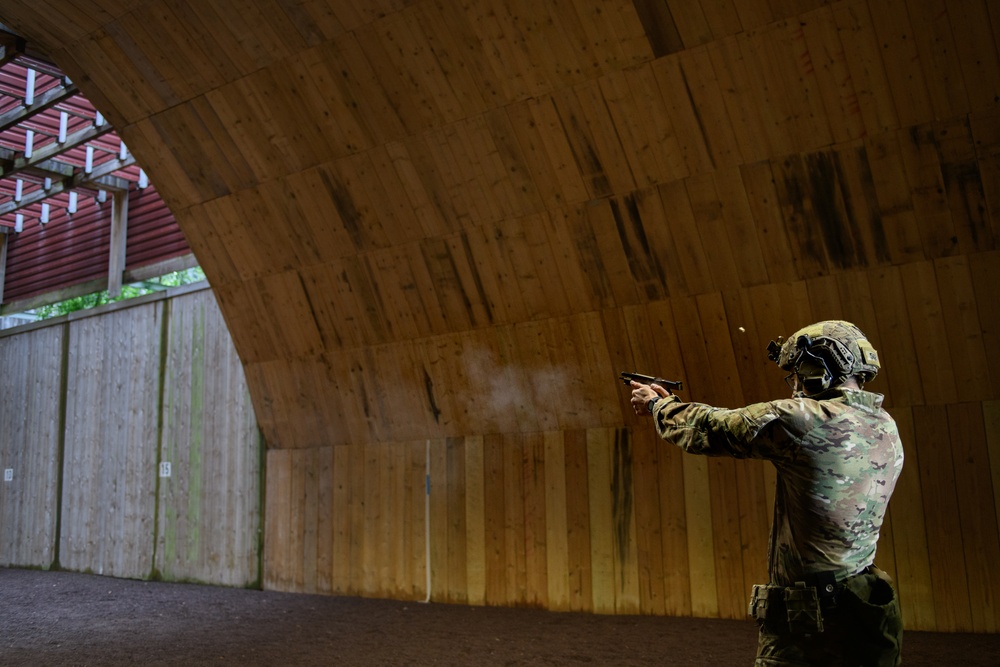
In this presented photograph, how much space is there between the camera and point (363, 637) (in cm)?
630

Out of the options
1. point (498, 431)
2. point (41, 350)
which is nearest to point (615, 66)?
point (498, 431)

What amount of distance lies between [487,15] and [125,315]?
7.53 meters

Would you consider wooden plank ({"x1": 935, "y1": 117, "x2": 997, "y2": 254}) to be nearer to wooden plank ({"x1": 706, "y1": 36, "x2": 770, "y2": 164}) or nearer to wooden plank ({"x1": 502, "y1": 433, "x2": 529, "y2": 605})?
wooden plank ({"x1": 706, "y1": 36, "x2": 770, "y2": 164})

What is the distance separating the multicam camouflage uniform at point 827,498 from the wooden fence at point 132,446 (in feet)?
24.8

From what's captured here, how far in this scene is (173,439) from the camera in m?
10.4

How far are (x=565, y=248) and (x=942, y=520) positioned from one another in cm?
309

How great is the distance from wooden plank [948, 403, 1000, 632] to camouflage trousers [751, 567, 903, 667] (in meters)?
3.53

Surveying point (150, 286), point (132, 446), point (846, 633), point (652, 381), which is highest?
point (150, 286)

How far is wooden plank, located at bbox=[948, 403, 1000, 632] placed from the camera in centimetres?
534

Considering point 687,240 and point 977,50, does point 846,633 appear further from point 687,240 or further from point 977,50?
point 687,240

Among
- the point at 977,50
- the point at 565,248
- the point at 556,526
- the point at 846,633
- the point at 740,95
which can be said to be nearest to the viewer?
the point at 846,633

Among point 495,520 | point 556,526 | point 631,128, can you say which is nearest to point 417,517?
point 495,520

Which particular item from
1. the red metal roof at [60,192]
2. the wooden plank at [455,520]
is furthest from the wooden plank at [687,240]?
the red metal roof at [60,192]

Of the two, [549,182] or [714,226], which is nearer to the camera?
[714,226]
